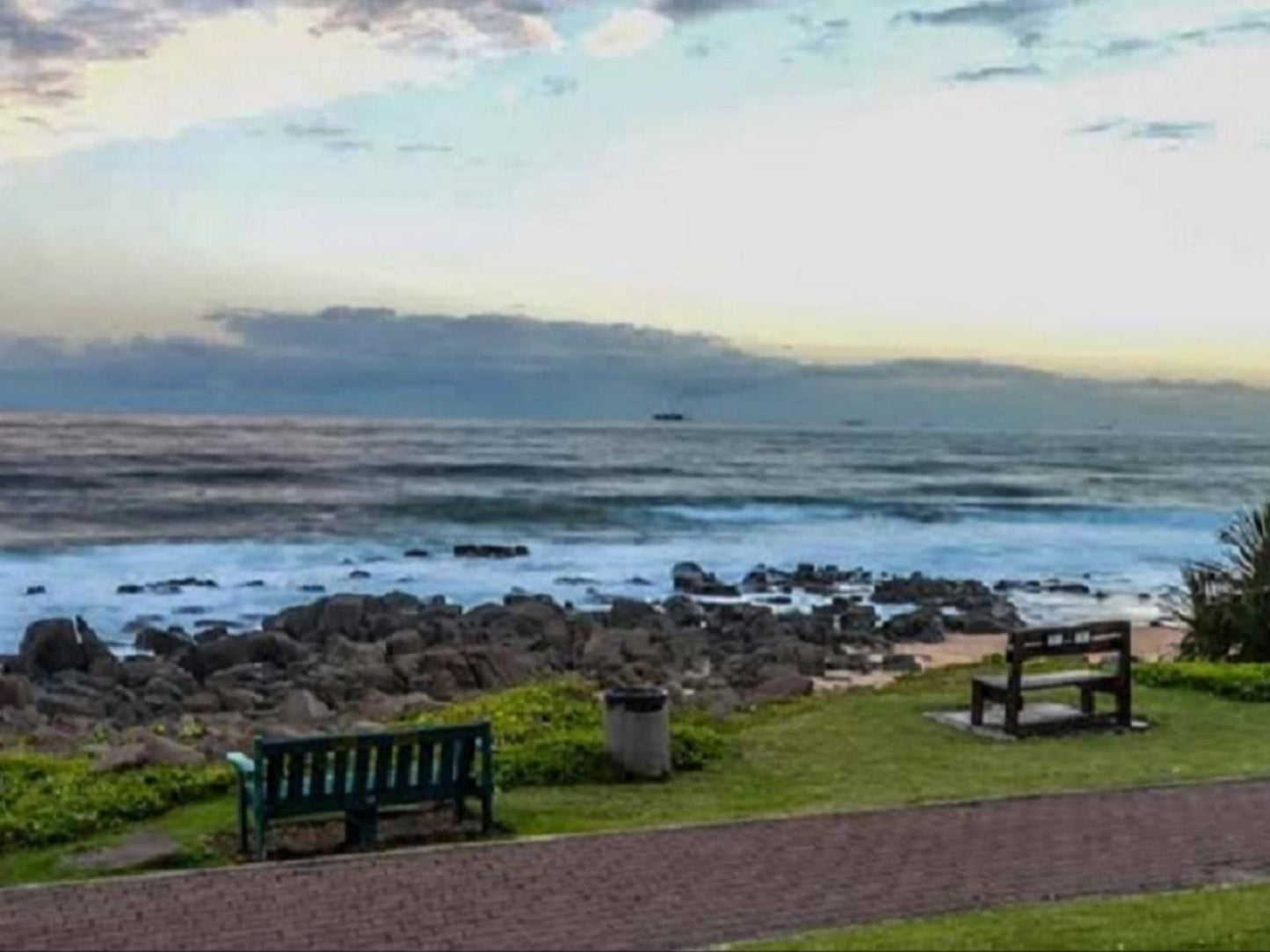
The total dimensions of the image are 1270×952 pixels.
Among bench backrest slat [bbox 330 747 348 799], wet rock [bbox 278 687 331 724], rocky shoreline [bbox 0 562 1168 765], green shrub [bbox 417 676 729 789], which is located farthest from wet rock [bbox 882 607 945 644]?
bench backrest slat [bbox 330 747 348 799]

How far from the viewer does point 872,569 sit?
4372 cm

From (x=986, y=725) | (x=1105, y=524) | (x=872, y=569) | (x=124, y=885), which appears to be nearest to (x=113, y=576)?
(x=872, y=569)

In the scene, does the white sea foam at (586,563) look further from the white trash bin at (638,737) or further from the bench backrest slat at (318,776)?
the bench backrest slat at (318,776)

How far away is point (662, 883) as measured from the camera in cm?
797

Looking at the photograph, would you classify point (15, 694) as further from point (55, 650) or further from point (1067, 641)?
point (1067, 641)

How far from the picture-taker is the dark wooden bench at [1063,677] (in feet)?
43.1

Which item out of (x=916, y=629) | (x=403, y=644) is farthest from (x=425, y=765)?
(x=916, y=629)

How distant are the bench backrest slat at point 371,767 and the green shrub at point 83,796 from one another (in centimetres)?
131

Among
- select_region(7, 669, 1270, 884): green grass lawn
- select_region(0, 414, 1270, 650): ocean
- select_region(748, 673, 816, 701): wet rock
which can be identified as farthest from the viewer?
select_region(0, 414, 1270, 650): ocean

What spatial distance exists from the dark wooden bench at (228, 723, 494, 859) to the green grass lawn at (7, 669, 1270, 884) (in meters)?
0.37

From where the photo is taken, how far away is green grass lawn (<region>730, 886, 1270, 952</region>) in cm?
663

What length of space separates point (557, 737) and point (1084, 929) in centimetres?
572

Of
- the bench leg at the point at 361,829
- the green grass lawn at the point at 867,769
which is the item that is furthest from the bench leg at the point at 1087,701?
the bench leg at the point at 361,829

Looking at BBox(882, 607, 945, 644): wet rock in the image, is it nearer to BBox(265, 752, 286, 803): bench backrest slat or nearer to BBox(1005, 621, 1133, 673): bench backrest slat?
BBox(1005, 621, 1133, 673): bench backrest slat
